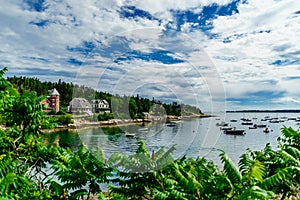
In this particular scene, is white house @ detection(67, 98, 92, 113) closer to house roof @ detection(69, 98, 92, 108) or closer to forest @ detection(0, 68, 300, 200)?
house roof @ detection(69, 98, 92, 108)

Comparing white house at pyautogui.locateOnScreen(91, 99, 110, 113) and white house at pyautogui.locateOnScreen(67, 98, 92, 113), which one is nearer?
white house at pyautogui.locateOnScreen(91, 99, 110, 113)

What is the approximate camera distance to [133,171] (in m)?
4.64

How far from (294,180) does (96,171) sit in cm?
309

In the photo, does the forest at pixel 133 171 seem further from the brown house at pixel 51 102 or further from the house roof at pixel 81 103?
the house roof at pixel 81 103

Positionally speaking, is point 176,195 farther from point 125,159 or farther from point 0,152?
point 0,152

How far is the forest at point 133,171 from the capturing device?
143 inches

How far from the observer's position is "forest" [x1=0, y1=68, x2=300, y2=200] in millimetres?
3637

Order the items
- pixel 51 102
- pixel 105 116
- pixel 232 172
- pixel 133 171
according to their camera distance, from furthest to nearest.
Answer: pixel 51 102 → pixel 105 116 → pixel 133 171 → pixel 232 172

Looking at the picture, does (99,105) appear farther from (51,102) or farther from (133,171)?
(51,102)

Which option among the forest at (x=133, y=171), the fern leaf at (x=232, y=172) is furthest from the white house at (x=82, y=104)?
the fern leaf at (x=232, y=172)

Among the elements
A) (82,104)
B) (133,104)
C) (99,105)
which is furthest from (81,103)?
(133,104)

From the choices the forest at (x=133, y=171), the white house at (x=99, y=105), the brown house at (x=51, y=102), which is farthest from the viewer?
the brown house at (x=51, y=102)

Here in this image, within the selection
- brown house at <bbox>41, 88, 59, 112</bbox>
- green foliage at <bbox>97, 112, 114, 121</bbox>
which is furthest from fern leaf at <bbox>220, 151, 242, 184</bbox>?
brown house at <bbox>41, 88, 59, 112</bbox>

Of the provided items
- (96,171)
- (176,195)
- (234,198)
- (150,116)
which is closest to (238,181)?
(234,198)
